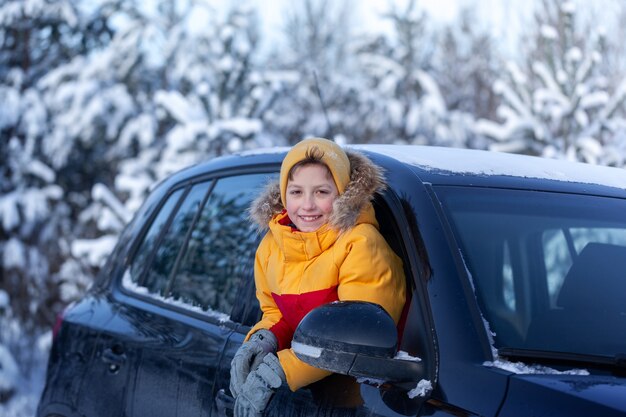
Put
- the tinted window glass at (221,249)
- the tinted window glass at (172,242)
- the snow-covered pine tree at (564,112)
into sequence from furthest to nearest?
1. the snow-covered pine tree at (564,112)
2. the tinted window glass at (172,242)
3. the tinted window glass at (221,249)

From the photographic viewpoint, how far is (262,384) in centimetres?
243

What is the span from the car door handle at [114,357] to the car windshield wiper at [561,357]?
5.87 feet

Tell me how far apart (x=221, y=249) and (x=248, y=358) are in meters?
0.99

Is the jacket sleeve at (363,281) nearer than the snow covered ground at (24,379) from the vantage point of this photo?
Yes

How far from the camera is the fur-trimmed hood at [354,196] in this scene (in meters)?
2.52

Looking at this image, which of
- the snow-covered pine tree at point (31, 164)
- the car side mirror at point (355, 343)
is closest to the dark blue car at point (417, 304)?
the car side mirror at point (355, 343)

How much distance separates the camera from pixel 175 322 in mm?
3346

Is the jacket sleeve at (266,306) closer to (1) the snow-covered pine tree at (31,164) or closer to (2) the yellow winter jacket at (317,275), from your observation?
(2) the yellow winter jacket at (317,275)

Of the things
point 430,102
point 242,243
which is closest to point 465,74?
point 430,102

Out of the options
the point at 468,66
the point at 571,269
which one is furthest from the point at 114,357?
the point at 468,66

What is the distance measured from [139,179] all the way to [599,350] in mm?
9380

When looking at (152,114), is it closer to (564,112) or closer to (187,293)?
(564,112)

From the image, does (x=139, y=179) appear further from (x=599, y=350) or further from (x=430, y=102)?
(x=599, y=350)

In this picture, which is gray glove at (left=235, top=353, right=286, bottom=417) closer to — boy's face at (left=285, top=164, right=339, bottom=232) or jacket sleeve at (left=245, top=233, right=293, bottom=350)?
jacket sleeve at (left=245, top=233, right=293, bottom=350)
